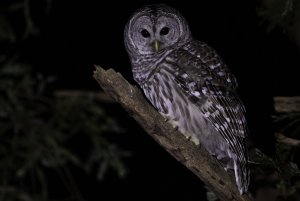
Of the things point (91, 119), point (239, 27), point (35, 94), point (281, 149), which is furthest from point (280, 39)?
point (35, 94)

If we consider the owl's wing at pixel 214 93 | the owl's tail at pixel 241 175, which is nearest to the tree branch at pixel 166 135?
the owl's tail at pixel 241 175

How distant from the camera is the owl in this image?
4059 mm

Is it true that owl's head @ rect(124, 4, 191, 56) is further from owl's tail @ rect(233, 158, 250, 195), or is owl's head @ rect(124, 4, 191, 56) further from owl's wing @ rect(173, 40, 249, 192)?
owl's tail @ rect(233, 158, 250, 195)

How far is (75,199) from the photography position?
6.20 m

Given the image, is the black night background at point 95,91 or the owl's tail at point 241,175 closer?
the owl's tail at point 241,175

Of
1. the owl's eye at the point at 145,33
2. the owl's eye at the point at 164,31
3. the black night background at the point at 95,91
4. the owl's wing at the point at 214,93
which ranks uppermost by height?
the owl's eye at the point at 164,31

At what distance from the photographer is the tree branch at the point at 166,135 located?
3.38 meters

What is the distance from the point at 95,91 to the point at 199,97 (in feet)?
7.81

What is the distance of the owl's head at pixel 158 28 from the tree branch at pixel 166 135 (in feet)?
3.30

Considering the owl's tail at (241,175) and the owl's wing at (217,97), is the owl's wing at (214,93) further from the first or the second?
the owl's tail at (241,175)

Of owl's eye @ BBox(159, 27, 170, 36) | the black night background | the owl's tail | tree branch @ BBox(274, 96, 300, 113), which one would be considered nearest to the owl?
the owl's tail

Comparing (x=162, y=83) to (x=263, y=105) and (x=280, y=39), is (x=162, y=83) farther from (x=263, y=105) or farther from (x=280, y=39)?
(x=280, y=39)

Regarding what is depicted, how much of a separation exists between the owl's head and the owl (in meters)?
0.08

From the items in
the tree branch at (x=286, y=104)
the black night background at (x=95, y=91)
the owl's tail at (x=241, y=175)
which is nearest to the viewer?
the owl's tail at (x=241, y=175)
